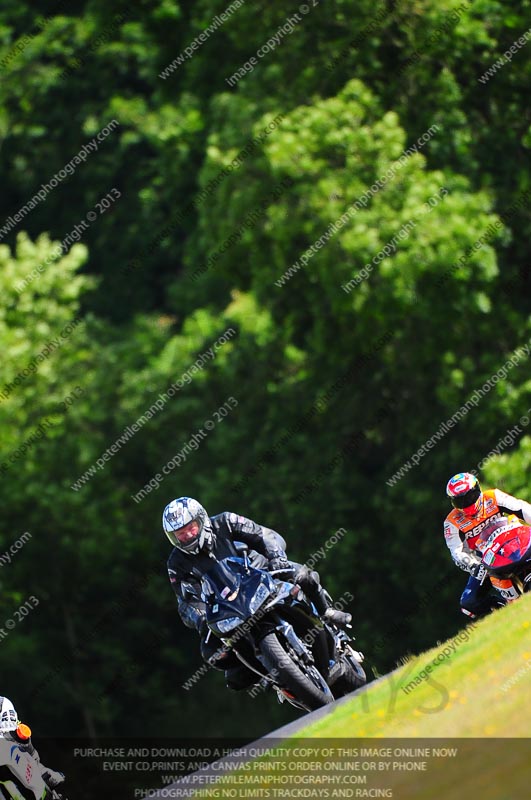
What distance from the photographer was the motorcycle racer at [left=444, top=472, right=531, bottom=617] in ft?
45.4

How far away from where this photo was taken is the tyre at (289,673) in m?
12.0

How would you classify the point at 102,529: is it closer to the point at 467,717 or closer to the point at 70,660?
the point at 70,660

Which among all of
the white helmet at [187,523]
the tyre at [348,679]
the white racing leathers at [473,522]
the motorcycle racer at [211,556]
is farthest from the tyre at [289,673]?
the white racing leathers at [473,522]

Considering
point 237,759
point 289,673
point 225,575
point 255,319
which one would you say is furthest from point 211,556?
point 255,319

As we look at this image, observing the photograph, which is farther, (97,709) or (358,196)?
(97,709)

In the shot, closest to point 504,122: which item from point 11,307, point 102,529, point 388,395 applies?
point 388,395

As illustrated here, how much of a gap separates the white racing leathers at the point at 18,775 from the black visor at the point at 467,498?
5072mm

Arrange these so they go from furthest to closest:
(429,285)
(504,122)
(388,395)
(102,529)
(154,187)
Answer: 1. (154,187)
2. (102,529)
3. (388,395)
4. (504,122)
5. (429,285)

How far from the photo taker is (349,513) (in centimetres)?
3031

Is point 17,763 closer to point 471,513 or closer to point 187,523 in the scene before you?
point 187,523

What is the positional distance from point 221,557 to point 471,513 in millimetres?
3076

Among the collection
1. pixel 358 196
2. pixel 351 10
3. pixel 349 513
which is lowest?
pixel 349 513

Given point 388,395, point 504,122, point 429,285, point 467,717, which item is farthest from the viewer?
point 388,395

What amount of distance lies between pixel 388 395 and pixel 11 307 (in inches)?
363
